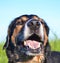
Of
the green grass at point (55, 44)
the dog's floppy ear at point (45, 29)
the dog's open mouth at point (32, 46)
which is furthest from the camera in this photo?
the green grass at point (55, 44)

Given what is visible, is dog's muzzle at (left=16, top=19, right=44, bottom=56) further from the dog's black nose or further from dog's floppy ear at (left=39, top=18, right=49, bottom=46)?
dog's floppy ear at (left=39, top=18, right=49, bottom=46)

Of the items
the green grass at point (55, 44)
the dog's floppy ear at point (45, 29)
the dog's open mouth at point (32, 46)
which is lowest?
the green grass at point (55, 44)

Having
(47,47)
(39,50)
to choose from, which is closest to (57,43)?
(47,47)

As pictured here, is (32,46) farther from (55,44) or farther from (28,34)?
(55,44)

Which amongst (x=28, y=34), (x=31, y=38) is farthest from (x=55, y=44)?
(x=28, y=34)

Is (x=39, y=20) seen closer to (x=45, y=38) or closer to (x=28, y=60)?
(x=45, y=38)

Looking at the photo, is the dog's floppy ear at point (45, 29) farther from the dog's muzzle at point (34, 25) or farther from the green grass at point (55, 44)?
the green grass at point (55, 44)

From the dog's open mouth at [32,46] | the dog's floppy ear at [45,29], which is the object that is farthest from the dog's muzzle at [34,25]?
the dog's floppy ear at [45,29]

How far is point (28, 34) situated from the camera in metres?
7.95

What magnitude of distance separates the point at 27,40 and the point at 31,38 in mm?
105

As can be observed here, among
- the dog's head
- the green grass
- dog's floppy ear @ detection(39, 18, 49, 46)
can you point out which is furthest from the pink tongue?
the green grass

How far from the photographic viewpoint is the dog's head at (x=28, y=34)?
788 cm

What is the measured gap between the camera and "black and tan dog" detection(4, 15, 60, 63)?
7.89 meters

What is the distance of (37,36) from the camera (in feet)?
26.2
